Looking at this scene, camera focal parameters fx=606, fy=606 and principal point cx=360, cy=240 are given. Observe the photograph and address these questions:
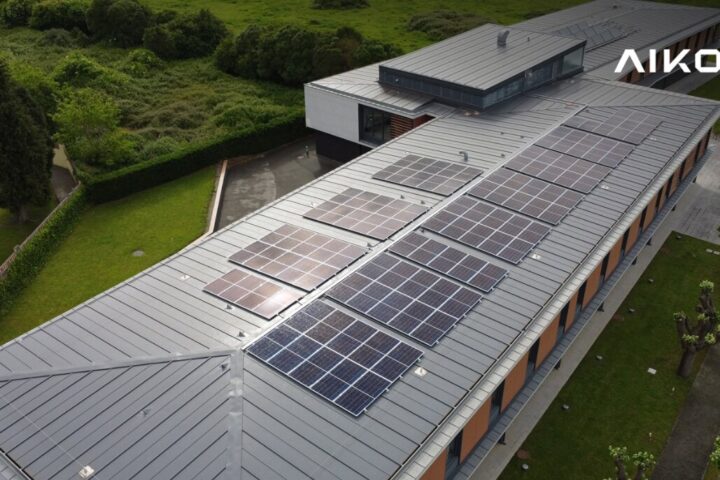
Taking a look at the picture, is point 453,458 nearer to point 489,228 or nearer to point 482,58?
point 489,228

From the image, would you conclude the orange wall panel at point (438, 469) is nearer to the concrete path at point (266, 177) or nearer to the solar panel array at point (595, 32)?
the concrete path at point (266, 177)

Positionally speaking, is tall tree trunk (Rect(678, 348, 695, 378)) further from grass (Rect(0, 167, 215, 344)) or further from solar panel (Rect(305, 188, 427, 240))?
grass (Rect(0, 167, 215, 344))

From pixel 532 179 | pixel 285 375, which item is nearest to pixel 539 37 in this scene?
pixel 532 179

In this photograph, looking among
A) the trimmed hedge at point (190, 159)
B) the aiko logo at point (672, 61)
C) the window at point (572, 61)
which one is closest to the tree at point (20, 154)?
the trimmed hedge at point (190, 159)

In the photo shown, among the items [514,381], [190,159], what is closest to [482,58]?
[190,159]

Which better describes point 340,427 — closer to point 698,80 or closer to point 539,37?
point 539,37
